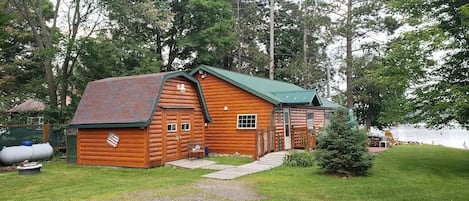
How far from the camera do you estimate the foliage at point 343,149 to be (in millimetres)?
9398

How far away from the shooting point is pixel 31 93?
63.3ft

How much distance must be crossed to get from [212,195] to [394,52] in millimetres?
8287

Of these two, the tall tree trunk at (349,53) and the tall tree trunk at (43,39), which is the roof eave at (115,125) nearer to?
the tall tree trunk at (43,39)

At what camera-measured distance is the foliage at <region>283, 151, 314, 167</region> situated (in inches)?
450

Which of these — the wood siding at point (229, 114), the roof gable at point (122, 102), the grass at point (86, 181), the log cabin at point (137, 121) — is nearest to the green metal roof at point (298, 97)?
the wood siding at point (229, 114)

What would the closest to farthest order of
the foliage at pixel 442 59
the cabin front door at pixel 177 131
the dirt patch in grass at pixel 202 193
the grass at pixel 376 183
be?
the dirt patch in grass at pixel 202 193 → the grass at pixel 376 183 → the foliage at pixel 442 59 → the cabin front door at pixel 177 131

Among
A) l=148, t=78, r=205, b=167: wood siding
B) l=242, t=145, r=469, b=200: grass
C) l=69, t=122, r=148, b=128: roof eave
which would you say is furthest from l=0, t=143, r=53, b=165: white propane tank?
l=242, t=145, r=469, b=200: grass

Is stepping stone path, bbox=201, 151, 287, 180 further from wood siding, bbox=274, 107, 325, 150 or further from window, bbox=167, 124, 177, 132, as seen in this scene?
window, bbox=167, 124, 177, 132

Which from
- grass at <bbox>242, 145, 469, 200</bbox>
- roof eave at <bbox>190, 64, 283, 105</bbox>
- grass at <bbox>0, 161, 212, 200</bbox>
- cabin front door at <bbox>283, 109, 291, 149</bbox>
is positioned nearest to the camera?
grass at <bbox>242, 145, 469, 200</bbox>

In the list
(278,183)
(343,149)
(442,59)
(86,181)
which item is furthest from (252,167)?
(442,59)

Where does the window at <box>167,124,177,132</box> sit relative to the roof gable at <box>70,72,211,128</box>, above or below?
below

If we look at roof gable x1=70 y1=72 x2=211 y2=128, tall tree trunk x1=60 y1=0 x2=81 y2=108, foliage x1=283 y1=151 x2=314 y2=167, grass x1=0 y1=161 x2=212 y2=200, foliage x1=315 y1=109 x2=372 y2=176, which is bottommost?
grass x1=0 y1=161 x2=212 y2=200

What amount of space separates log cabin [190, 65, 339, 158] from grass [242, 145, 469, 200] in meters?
3.70

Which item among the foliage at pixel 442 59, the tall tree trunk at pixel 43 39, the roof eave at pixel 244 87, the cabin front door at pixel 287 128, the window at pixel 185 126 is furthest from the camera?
the tall tree trunk at pixel 43 39
